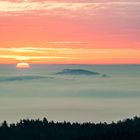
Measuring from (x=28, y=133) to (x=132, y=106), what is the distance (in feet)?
266

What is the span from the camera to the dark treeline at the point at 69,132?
42.2m

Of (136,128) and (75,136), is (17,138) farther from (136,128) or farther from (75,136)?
(136,128)

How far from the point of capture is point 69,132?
45.2 m

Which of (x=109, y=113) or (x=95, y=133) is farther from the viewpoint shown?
(x=109, y=113)

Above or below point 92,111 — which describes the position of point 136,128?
below

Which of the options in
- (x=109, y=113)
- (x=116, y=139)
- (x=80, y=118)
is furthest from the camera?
(x=109, y=113)

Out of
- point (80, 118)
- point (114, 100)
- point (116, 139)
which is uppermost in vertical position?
point (114, 100)

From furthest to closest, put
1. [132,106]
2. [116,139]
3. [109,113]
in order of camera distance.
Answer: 1. [132,106]
2. [109,113]
3. [116,139]

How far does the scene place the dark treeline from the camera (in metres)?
42.2

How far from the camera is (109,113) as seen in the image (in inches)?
4227

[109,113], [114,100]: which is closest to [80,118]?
[109,113]

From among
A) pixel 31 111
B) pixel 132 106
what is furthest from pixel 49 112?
pixel 132 106

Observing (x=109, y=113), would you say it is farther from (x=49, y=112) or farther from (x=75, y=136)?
(x=75, y=136)

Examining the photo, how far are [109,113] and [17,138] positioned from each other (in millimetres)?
64544
